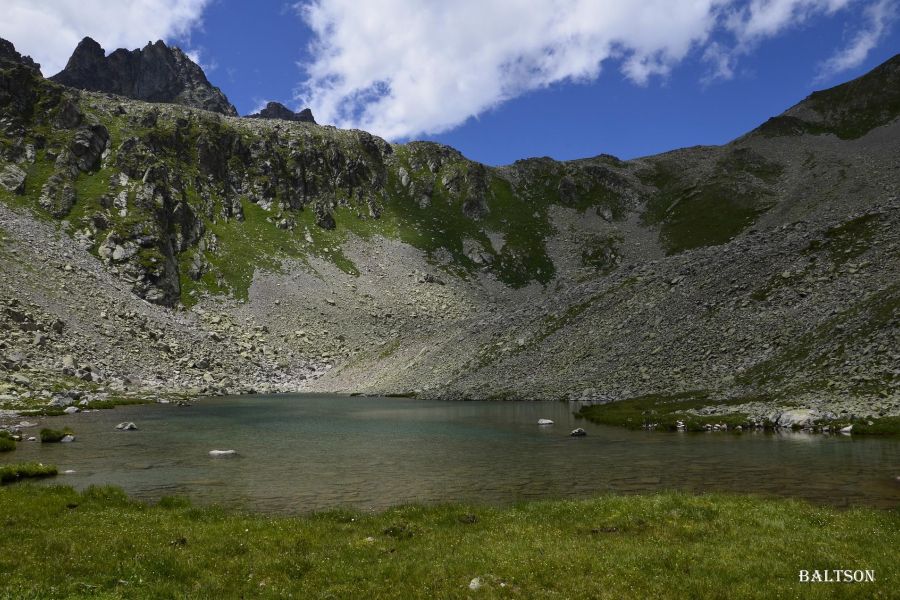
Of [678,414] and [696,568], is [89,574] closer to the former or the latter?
[696,568]

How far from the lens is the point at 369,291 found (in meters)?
168

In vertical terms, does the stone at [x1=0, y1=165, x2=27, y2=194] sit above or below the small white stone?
above

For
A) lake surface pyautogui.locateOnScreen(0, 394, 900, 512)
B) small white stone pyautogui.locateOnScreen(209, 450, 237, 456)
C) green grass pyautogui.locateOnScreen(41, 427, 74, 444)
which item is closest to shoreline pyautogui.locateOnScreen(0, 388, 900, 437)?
lake surface pyautogui.locateOnScreen(0, 394, 900, 512)

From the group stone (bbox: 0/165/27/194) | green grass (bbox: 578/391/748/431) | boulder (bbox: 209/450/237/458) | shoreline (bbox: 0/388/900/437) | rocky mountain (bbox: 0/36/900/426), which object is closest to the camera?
boulder (bbox: 209/450/237/458)

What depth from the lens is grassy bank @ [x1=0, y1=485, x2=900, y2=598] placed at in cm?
1273

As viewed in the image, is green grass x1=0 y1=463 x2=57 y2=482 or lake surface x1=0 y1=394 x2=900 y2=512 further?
green grass x1=0 y1=463 x2=57 y2=482

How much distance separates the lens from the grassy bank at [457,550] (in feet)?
41.8

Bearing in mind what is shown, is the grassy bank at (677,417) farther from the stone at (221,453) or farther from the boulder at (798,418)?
the stone at (221,453)

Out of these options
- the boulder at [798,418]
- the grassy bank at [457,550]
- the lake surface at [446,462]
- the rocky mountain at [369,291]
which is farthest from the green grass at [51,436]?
the boulder at [798,418]

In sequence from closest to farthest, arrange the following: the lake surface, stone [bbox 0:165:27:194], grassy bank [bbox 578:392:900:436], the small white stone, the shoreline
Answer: the lake surface
the small white stone
grassy bank [bbox 578:392:900:436]
the shoreline
stone [bbox 0:165:27:194]

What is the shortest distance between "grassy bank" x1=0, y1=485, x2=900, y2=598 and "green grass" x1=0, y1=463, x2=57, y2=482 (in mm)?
9059

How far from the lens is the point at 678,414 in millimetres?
49281

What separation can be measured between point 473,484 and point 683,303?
57698 mm

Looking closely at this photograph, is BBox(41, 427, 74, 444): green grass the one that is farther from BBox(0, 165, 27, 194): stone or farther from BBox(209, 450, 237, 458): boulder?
Result: BBox(0, 165, 27, 194): stone
